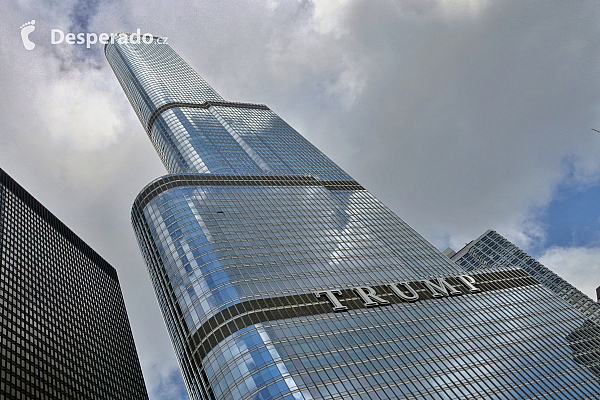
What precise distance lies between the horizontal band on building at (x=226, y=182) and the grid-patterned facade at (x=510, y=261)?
6478 cm

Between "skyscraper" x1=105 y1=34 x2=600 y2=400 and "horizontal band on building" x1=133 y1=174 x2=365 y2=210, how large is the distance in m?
0.44

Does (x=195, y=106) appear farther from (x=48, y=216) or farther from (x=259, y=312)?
(x=259, y=312)

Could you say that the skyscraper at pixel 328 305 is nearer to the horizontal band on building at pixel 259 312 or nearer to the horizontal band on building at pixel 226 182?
the horizontal band on building at pixel 259 312

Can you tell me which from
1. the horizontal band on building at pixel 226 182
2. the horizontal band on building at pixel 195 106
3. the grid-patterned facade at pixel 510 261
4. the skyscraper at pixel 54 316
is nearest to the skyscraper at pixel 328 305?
the horizontal band on building at pixel 226 182

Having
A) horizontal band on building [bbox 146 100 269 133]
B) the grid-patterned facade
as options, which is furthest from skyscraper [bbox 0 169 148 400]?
the grid-patterned facade

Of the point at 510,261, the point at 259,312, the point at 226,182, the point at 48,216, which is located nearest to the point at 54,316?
the point at 48,216

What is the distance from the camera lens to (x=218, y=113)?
571 ft

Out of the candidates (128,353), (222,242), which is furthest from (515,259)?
(128,353)

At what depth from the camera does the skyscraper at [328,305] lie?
239 ft

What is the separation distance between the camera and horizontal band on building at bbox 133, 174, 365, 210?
338 ft

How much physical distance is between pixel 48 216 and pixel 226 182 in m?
88.6

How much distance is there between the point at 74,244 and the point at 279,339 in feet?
438

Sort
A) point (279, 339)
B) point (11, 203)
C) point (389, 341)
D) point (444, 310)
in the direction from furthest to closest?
point (11, 203)
point (444, 310)
point (389, 341)
point (279, 339)

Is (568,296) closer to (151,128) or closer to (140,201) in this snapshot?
(140,201)
